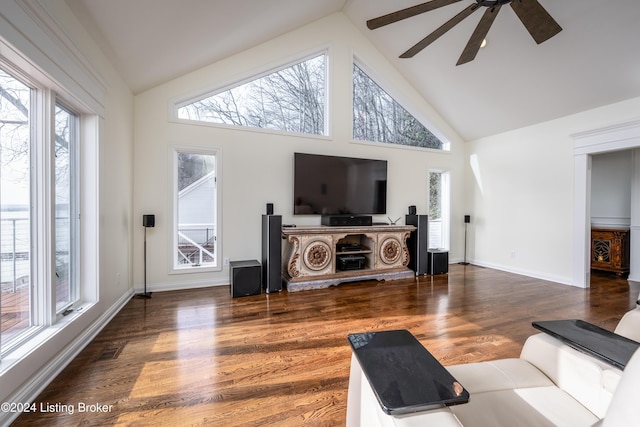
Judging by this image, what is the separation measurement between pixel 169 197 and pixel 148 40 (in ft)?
6.02

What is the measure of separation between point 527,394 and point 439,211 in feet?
16.1

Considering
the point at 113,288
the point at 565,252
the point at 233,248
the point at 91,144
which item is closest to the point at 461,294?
the point at 565,252

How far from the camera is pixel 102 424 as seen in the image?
1390mm

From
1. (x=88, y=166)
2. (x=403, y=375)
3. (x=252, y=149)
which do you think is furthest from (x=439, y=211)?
(x=88, y=166)

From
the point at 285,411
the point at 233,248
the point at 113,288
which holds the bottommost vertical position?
the point at 285,411

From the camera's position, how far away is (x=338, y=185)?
4.36 meters

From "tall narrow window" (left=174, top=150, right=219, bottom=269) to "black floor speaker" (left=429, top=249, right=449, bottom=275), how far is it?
3.49 metres

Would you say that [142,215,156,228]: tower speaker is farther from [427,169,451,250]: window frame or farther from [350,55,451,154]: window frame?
[427,169,451,250]: window frame

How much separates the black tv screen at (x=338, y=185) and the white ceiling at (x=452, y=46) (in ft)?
5.73

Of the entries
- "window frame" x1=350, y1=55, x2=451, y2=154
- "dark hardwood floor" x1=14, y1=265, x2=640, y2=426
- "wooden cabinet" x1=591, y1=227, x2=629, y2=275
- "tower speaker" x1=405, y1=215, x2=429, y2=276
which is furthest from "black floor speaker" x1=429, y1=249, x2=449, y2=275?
"wooden cabinet" x1=591, y1=227, x2=629, y2=275

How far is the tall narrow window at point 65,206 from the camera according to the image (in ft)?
6.89

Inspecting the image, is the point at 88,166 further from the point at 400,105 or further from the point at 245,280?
the point at 400,105

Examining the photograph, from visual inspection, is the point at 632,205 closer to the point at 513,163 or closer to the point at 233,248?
the point at 513,163

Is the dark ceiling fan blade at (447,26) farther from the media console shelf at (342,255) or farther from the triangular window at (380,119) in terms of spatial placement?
the media console shelf at (342,255)
